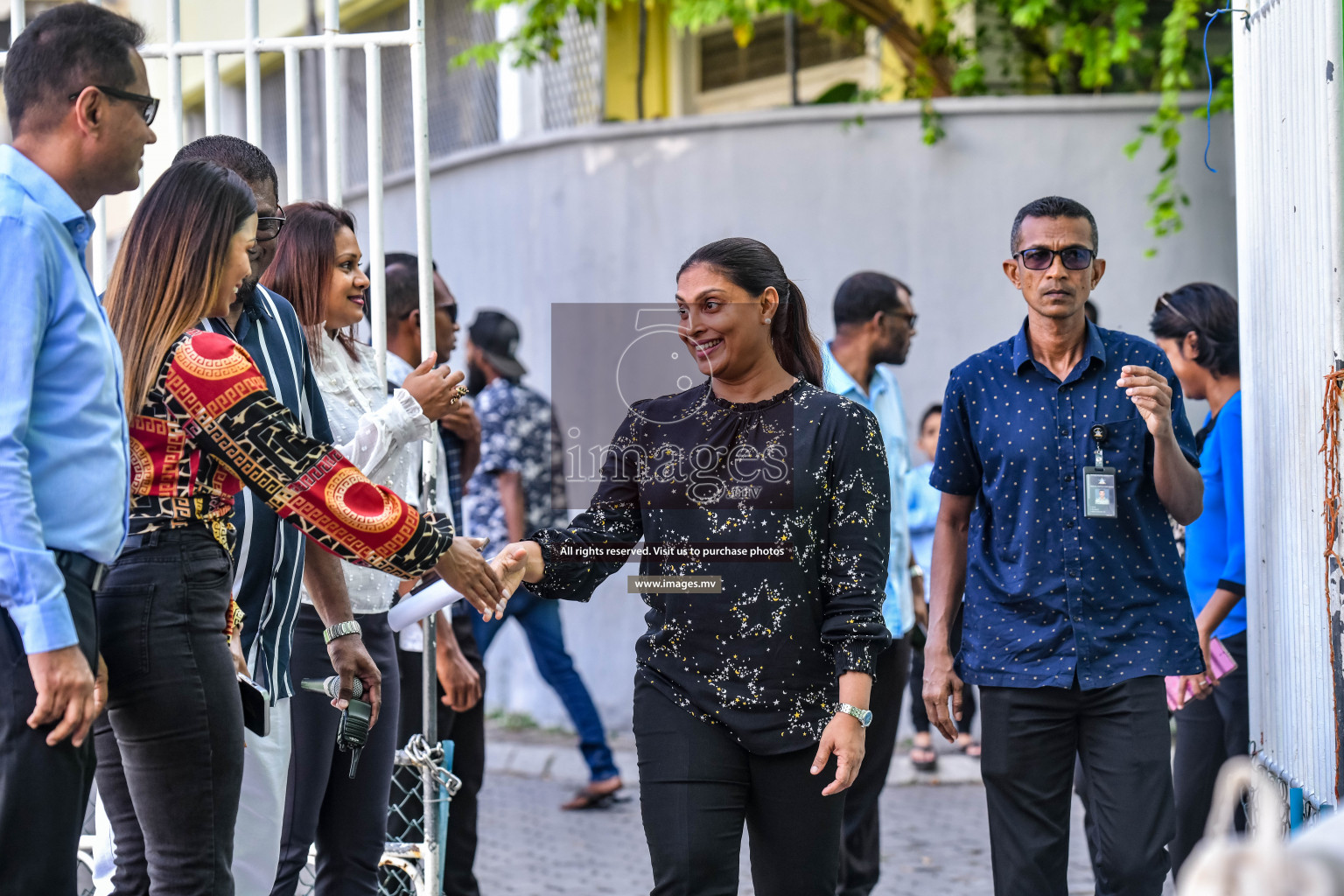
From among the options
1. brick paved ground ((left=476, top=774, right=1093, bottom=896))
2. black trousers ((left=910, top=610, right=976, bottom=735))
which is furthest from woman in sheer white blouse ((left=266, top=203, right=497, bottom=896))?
black trousers ((left=910, top=610, right=976, bottom=735))

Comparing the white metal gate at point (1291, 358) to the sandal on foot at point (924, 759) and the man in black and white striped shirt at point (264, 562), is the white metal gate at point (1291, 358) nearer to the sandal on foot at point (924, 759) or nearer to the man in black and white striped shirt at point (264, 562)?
the man in black and white striped shirt at point (264, 562)

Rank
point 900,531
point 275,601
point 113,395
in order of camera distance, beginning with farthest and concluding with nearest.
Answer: point 900,531
point 275,601
point 113,395

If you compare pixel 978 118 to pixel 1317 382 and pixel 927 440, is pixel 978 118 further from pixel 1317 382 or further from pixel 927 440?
pixel 1317 382

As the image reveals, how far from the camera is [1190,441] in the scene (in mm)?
3635

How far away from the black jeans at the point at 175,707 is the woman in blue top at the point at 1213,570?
268 centimetres

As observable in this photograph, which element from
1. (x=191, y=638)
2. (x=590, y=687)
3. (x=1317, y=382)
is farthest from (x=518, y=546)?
(x=590, y=687)

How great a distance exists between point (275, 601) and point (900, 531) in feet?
8.95

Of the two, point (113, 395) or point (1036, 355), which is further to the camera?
point (1036, 355)

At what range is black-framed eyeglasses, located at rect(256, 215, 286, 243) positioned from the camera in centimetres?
329

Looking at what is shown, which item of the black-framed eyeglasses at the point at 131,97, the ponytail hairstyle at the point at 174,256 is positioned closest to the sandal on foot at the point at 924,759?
the ponytail hairstyle at the point at 174,256

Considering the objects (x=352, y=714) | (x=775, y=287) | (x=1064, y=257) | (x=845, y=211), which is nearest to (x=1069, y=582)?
(x=1064, y=257)

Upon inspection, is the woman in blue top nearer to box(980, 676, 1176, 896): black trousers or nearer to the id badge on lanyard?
box(980, 676, 1176, 896): black trousers

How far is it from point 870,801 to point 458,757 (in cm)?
141

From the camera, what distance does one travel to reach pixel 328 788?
12.1 feet
